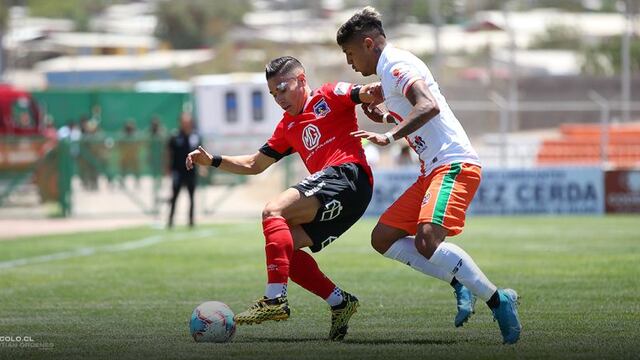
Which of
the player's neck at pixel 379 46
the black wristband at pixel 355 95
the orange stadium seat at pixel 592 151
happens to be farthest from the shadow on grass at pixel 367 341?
the orange stadium seat at pixel 592 151

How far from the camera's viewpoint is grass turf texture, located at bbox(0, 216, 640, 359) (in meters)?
8.85

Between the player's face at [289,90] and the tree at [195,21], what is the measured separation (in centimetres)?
6462

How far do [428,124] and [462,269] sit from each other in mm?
994

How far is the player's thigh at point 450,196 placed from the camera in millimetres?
8883

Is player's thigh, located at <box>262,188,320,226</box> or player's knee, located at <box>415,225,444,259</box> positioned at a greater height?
player's thigh, located at <box>262,188,320,226</box>

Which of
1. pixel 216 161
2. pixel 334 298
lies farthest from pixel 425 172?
pixel 216 161

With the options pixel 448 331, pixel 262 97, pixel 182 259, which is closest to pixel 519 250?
pixel 182 259

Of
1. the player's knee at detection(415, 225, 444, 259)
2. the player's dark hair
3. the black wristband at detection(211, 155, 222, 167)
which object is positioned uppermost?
the player's dark hair

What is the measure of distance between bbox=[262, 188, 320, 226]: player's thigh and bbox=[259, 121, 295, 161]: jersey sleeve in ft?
2.12

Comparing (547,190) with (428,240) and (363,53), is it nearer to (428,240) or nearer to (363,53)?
(363,53)

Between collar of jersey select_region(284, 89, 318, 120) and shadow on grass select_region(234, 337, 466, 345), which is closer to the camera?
shadow on grass select_region(234, 337, 466, 345)

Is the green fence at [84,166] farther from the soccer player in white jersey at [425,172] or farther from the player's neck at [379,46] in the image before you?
the player's neck at [379,46]

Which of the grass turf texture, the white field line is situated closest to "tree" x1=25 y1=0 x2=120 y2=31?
the white field line

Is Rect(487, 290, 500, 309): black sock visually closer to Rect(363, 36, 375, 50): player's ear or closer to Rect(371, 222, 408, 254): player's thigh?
Rect(371, 222, 408, 254): player's thigh
